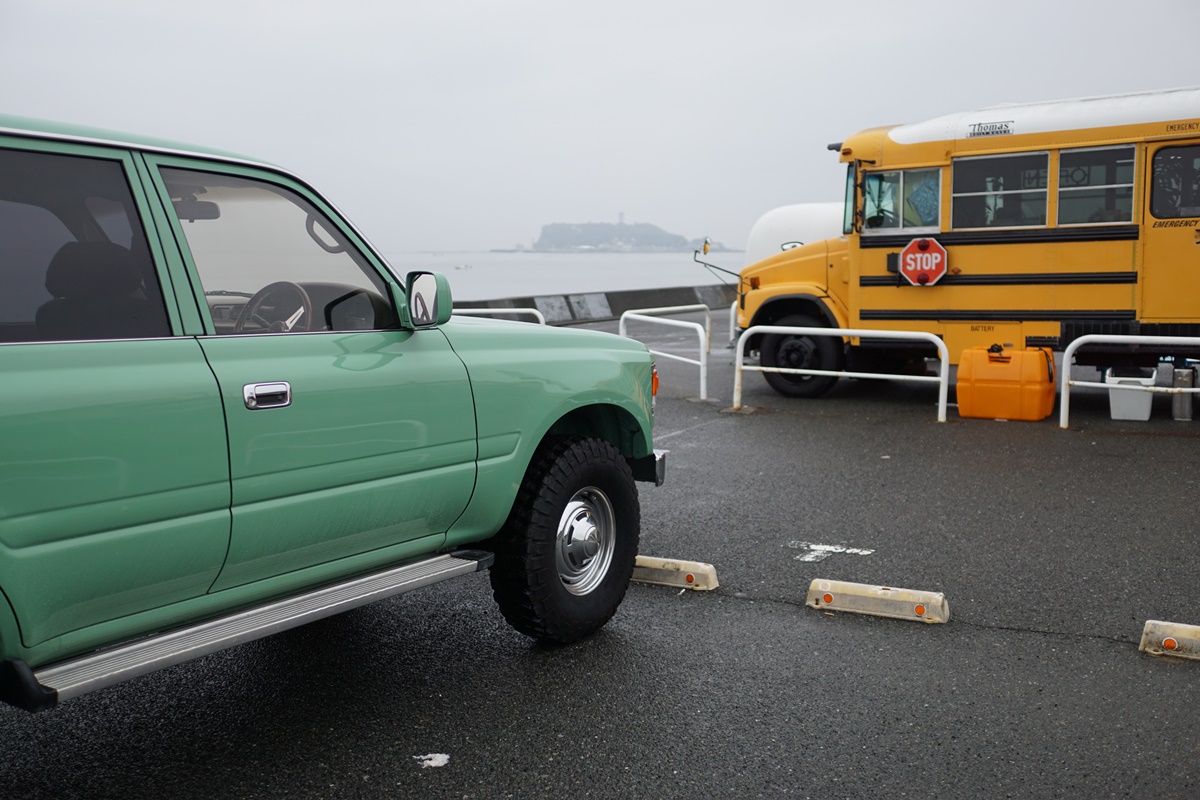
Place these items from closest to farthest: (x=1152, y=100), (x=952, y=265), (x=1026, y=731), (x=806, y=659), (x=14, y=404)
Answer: (x=14, y=404), (x=1026, y=731), (x=806, y=659), (x=1152, y=100), (x=952, y=265)

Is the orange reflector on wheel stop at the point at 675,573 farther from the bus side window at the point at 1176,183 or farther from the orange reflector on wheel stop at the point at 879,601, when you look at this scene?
the bus side window at the point at 1176,183

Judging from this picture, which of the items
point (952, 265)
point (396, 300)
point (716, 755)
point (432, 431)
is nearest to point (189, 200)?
point (396, 300)

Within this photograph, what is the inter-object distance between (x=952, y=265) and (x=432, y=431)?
871 centimetres

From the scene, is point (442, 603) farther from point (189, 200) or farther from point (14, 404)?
point (14, 404)

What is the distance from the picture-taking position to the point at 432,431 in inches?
158

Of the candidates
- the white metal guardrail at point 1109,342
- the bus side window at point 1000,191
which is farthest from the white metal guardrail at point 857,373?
the bus side window at point 1000,191

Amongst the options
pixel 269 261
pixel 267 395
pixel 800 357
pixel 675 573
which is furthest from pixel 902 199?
pixel 267 395

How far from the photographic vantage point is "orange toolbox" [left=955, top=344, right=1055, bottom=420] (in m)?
10.5

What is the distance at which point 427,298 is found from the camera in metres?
3.92

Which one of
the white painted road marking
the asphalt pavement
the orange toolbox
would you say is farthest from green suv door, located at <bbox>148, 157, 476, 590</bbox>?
the orange toolbox

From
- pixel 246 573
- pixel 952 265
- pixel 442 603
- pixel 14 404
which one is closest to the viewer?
pixel 14 404

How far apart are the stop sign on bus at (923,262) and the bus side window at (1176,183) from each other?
1.98 metres

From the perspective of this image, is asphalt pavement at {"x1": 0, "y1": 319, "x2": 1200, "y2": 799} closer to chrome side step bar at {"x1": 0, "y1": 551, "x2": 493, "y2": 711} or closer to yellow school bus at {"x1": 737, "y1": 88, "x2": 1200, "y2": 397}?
chrome side step bar at {"x1": 0, "y1": 551, "x2": 493, "y2": 711}

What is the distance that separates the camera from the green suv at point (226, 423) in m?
2.98
